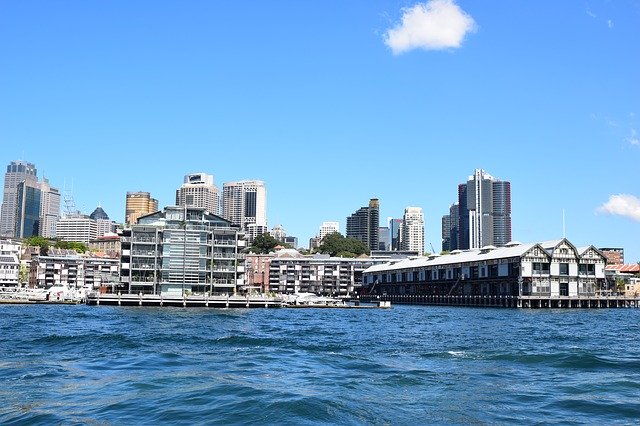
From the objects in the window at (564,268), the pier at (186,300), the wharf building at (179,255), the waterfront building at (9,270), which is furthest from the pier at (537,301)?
the waterfront building at (9,270)

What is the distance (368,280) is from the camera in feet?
646

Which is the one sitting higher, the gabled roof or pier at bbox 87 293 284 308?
the gabled roof

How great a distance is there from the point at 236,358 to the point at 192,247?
83.0 m

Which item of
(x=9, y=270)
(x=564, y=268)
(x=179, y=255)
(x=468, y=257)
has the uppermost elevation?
(x=468, y=257)

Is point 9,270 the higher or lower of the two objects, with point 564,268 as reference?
lower

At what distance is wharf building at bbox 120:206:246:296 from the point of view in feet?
374

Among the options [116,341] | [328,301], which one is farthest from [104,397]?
[328,301]

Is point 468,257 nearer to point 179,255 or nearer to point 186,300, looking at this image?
point 179,255

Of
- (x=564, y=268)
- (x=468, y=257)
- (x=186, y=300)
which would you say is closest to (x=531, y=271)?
(x=564, y=268)

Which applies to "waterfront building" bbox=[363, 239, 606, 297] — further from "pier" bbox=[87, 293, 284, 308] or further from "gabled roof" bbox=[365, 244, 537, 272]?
"pier" bbox=[87, 293, 284, 308]

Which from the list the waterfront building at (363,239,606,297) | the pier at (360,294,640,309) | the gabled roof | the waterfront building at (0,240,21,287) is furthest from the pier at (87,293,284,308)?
the waterfront building at (0,240,21,287)

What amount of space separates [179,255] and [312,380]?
91.0 metres

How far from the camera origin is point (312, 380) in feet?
88.2

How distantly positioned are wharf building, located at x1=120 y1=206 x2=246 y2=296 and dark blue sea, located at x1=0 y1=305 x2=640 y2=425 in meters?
68.4
